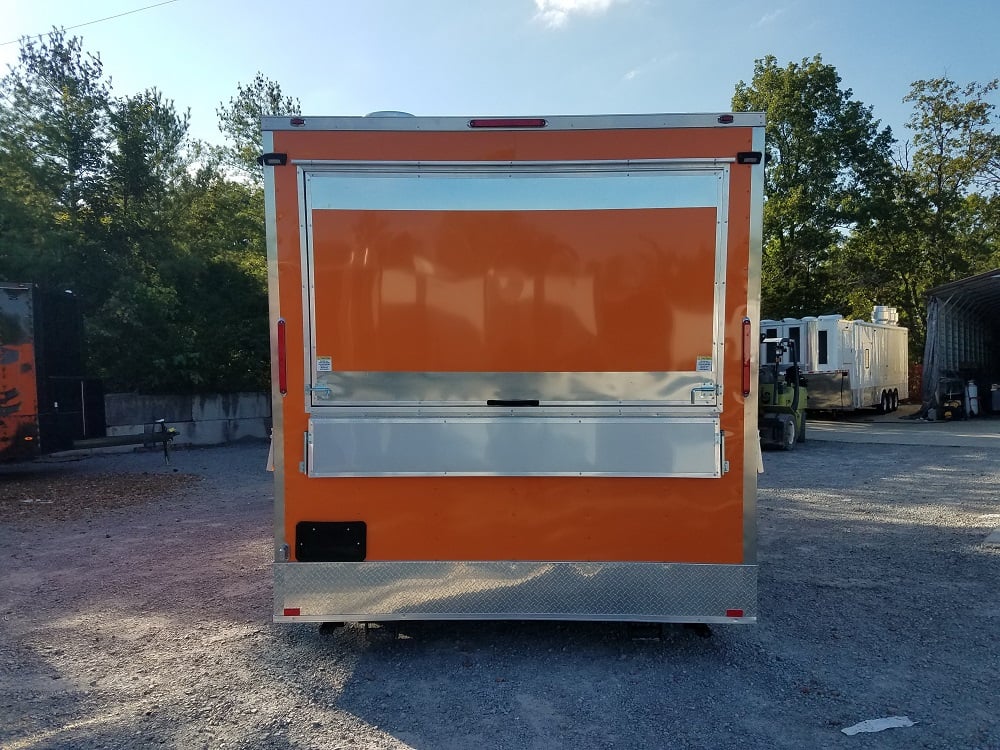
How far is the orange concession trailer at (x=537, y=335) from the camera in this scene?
348 centimetres

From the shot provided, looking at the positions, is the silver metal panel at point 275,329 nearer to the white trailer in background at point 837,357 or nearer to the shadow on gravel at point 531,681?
the shadow on gravel at point 531,681

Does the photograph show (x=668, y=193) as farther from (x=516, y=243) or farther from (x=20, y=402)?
(x=20, y=402)

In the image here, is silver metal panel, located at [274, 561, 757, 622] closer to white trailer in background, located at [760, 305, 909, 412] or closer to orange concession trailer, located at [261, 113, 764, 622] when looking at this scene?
orange concession trailer, located at [261, 113, 764, 622]

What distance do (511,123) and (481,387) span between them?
4.69 feet

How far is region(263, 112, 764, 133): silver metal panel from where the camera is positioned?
3445 millimetres

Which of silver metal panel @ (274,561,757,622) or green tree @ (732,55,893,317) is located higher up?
green tree @ (732,55,893,317)

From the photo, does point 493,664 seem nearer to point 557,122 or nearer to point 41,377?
point 557,122

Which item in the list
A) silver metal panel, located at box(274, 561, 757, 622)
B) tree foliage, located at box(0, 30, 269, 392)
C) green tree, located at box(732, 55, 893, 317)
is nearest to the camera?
silver metal panel, located at box(274, 561, 757, 622)

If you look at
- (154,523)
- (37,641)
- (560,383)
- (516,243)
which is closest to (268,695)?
(37,641)

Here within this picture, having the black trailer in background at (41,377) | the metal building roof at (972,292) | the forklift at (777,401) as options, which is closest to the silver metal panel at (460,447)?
the black trailer in background at (41,377)

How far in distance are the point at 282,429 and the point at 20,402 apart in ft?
25.8

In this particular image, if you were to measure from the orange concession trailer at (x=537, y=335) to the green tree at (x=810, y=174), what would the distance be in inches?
949

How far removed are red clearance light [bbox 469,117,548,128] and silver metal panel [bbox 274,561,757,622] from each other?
2.38m

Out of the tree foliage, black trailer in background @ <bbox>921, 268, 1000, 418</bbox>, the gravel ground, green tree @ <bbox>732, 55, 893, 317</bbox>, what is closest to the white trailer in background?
black trailer in background @ <bbox>921, 268, 1000, 418</bbox>
